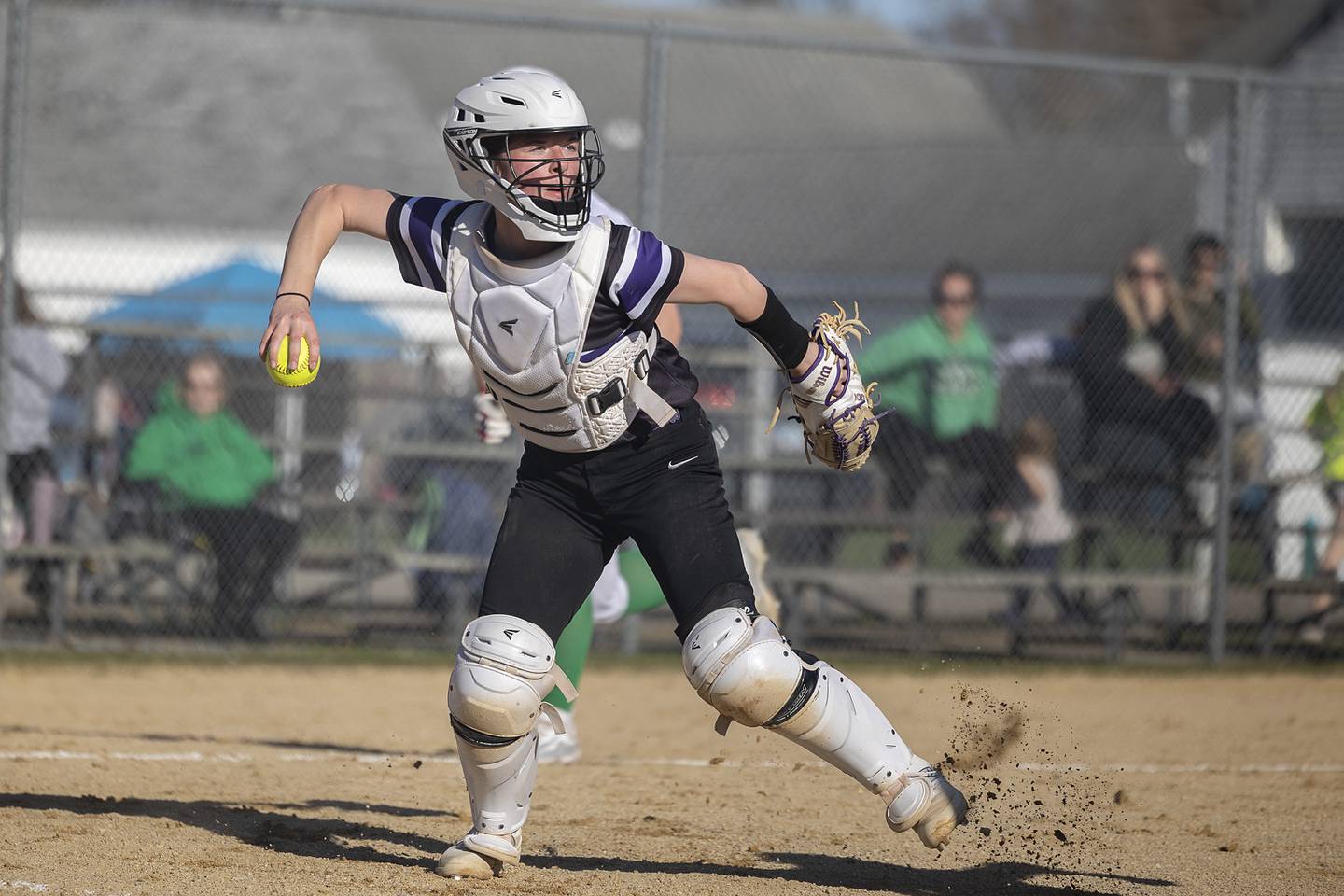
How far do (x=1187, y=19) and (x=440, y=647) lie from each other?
32829 millimetres

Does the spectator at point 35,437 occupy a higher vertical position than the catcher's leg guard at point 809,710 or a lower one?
higher

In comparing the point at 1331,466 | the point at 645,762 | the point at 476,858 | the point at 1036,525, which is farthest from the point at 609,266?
the point at 1331,466

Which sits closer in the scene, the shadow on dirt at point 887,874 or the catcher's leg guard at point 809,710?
the catcher's leg guard at point 809,710

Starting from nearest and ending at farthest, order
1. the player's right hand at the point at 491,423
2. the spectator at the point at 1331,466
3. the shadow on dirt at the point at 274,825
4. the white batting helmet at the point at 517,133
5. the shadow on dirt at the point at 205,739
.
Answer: the white batting helmet at the point at 517,133 → the shadow on dirt at the point at 274,825 → the player's right hand at the point at 491,423 → the shadow on dirt at the point at 205,739 → the spectator at the point at 1331,466

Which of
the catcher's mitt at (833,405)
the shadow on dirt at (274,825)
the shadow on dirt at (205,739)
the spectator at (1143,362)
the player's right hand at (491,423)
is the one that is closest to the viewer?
the catcher's mitt at (833,405)

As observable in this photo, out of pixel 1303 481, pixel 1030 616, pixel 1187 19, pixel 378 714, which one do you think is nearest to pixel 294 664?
pixel 378 714

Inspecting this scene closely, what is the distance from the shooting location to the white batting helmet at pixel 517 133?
4.02m

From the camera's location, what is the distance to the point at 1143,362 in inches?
388

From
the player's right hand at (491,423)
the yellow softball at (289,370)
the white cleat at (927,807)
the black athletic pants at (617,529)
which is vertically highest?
the player's right hand at (491,423)

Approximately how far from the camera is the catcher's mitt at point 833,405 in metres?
4.39

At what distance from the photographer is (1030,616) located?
9906mm

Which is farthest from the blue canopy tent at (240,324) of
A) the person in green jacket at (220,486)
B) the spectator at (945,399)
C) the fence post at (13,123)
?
the spectator at (945,399)

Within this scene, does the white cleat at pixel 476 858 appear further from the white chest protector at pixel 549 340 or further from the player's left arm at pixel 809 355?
the player's left arm at pixel 809 355

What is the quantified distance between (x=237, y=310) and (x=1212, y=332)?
7.18 meters
